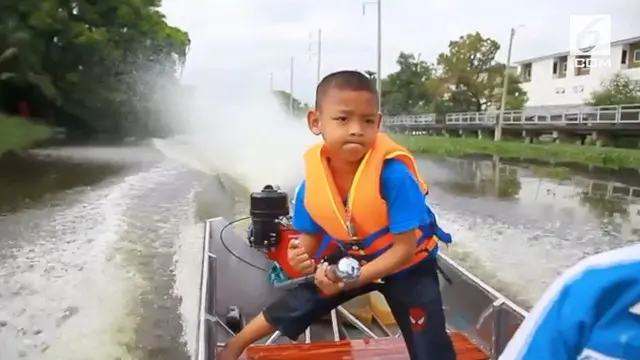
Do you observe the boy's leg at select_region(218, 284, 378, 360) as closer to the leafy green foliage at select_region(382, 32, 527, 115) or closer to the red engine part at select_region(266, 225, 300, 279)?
the red engine part at select_region(266, 225, 300, 279)

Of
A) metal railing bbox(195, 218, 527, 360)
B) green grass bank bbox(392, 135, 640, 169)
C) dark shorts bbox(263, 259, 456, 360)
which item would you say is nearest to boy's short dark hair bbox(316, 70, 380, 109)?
dark shorts bbox(263, 259, 456, 360)

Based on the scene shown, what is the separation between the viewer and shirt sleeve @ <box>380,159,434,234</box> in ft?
6.63

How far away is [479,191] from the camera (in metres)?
12.6

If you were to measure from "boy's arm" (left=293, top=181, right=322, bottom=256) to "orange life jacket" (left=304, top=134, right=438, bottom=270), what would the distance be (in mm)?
37

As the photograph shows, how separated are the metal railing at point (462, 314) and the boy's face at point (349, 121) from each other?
3.33ft

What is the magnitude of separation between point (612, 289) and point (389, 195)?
1368 mm

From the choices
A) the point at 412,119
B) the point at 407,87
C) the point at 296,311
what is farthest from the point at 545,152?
the point at 407,87

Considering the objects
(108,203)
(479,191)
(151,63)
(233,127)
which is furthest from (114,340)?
(151,63)

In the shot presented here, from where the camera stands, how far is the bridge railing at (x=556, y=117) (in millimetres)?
23625

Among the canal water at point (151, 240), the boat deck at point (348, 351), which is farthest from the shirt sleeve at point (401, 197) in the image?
the canal water at point (151, 240)

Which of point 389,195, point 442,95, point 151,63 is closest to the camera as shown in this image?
point 389,195

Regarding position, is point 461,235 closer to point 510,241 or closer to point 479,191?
point 510,241

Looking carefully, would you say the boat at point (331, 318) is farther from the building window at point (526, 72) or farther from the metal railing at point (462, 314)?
the building window at point (526, 72)

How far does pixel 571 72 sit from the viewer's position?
142 feet
